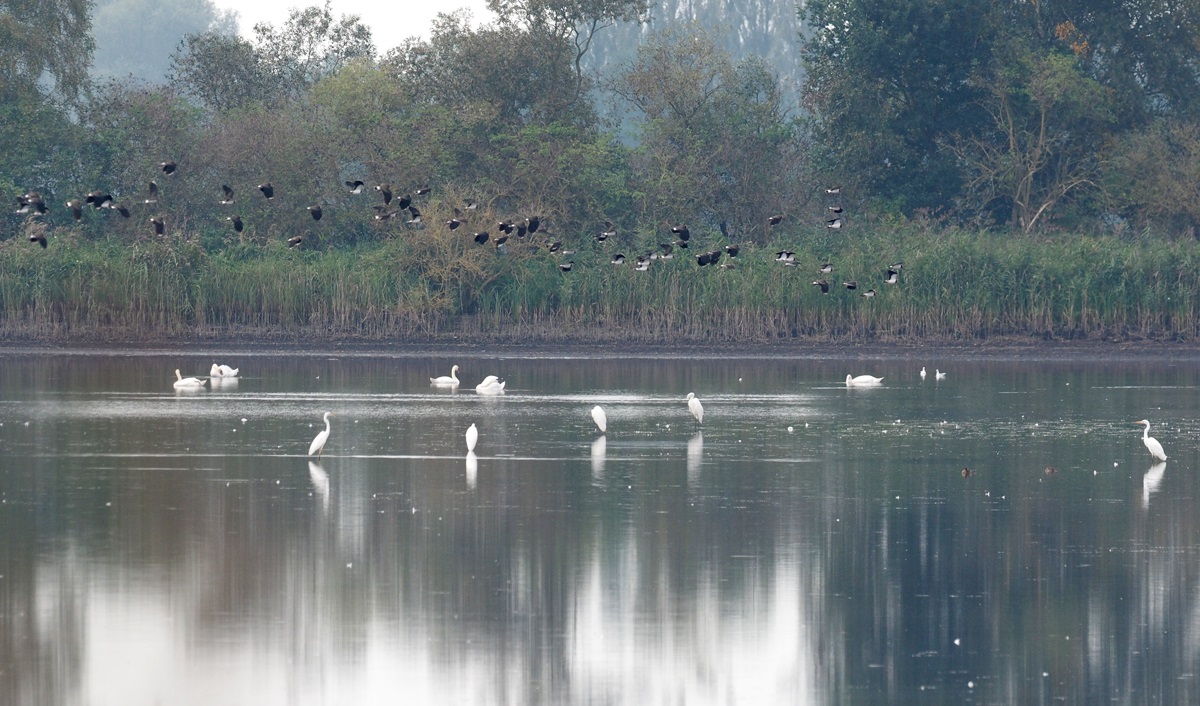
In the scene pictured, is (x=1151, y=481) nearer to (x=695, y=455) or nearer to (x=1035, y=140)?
(x=695, y=455)

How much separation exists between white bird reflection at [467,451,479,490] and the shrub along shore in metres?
19.3

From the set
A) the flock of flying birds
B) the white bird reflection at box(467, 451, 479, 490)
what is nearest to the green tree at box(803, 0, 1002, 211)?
the flock of flying birds

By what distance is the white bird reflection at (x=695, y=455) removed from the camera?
18078 mm

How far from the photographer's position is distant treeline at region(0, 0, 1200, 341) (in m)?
40.3

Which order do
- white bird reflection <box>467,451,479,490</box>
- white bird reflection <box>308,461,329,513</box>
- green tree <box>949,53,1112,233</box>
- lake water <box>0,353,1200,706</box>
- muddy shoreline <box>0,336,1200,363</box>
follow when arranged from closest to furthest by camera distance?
lake water <box>0,353,1200,706</box> < white bird reflection <box>308,461,329,513</box> < white bird reflection <box>467,451,479,490</box> < muddy shoreline <box>0,336,1200,363</box> < green tree <box>949,53,1112,233</box>

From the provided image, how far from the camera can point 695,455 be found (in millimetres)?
19922

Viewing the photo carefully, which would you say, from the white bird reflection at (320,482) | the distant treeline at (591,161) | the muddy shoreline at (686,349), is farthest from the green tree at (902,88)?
the white bird reflection at (320,482)

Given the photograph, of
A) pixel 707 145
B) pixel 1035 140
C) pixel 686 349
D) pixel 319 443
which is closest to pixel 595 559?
pixel 319 443

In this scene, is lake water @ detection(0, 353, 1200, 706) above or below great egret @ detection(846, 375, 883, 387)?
below

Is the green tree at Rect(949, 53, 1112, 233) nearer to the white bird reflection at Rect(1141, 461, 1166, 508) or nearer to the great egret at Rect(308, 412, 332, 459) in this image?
the white bird reflection at Rect(1141, 461, 1166, 508)

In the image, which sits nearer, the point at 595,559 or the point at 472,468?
the point at 595,559

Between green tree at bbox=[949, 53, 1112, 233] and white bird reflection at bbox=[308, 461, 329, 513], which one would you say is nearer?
white bird reflection at bbox=[308, 461, 329, 513]

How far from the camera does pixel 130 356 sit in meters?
37.6

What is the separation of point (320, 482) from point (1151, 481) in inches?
334
